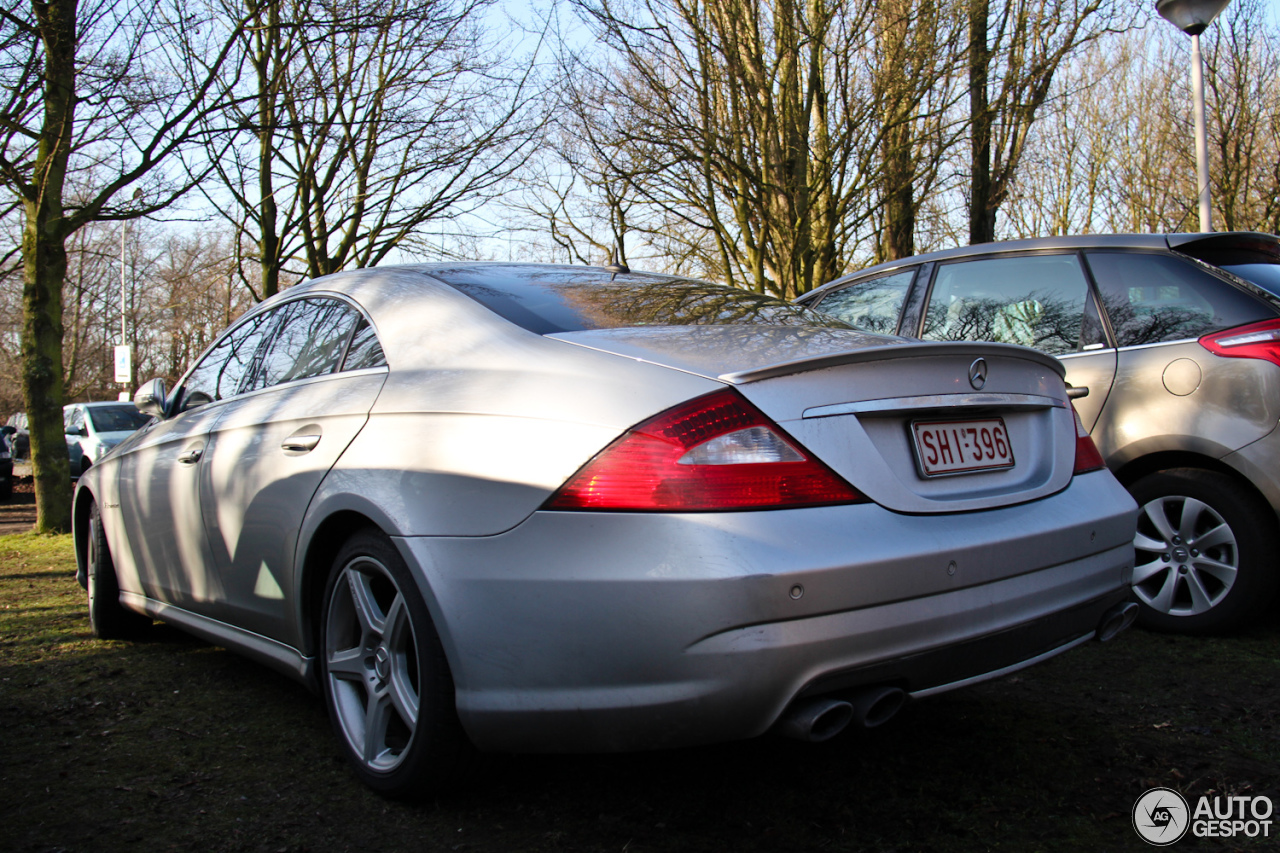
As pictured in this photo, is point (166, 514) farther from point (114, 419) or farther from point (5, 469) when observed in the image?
point (114, 419)

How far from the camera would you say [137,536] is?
3902mm

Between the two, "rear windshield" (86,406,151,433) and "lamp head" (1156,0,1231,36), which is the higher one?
"lamp head" (1156,0,1231,36)

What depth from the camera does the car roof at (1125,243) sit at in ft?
13.2

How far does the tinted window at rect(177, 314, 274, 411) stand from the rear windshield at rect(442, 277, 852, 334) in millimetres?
1249

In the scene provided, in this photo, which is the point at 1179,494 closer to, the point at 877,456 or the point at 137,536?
the point at 877,456

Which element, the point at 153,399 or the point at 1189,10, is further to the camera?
the point at 1189,10

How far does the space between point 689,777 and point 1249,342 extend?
2772 mm

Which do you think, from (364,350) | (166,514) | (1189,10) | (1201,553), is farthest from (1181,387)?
(1189,10)

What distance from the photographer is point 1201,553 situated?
392 centimetres

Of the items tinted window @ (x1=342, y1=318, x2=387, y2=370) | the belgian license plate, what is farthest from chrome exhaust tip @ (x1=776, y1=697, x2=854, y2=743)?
tinted window @ (x1=342, y1=318, x2=387, y2=370)

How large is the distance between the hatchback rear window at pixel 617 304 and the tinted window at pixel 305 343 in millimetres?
423

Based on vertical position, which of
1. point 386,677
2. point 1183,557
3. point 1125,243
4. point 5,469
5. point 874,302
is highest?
point 1125,243

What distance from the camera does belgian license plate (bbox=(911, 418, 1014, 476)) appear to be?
2.19 m

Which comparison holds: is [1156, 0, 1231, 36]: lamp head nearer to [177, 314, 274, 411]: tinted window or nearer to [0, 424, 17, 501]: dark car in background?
[177, 314, 274, 411]: tinted window
